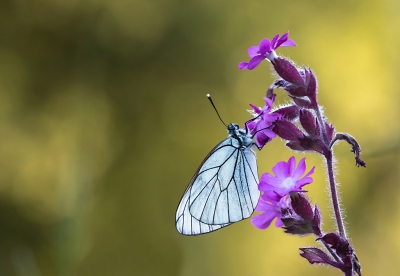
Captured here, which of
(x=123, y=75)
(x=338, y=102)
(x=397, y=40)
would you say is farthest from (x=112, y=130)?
(x=397, y=40)

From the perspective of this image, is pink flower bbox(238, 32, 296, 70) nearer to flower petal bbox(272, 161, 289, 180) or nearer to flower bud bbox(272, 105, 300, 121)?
flower bud bbox(272, 105, 300, 121)

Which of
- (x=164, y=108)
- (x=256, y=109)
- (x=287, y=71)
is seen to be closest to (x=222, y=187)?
(x=256, y=109)

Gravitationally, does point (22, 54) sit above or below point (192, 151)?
above

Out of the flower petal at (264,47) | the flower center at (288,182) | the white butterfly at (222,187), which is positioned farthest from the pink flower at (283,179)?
the flower petal at (264,47)

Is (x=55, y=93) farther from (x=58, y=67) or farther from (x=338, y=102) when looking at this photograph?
(x=338, y=102)

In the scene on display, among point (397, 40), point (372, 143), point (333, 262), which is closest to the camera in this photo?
point (333, 262)

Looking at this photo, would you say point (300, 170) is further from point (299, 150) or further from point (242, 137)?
point (242, 137)
